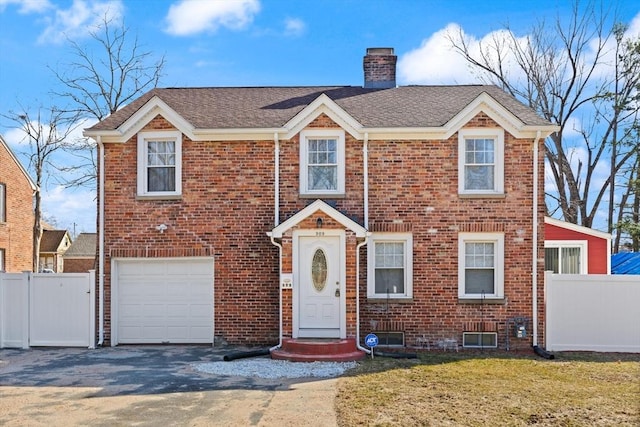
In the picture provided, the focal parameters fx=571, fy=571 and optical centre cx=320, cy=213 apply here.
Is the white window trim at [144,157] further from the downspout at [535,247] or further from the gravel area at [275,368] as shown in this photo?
the downspout at [535,247]

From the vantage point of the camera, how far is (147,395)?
28.7ft

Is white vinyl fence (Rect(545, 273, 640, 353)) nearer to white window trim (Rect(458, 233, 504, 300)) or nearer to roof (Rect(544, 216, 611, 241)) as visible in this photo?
white window trim (Rect(458, 233, 504, 300))

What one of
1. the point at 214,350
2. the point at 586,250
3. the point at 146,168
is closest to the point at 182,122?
the point at 146,168

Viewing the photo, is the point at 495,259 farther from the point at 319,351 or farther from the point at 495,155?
the point at 319,351

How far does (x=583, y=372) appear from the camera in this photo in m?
10.6

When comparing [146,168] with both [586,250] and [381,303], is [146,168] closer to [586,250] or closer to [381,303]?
[381,303]

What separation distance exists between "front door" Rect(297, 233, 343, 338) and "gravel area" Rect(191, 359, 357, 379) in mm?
1435

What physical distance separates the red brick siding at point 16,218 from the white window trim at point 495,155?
846 inches

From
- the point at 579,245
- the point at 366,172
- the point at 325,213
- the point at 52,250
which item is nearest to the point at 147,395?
the point at 325,213

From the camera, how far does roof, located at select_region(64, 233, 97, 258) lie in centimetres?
4491

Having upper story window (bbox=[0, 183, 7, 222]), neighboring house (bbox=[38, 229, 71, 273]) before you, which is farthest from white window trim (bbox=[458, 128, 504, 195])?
neighboring house (bbox=[38, 229, 71, 273])

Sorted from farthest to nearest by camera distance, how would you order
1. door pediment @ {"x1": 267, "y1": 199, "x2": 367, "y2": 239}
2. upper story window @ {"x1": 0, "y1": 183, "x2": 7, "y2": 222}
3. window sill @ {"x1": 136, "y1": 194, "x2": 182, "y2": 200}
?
upper story window @ {"x1": 0, "y1": 183, "x2": 7, "y2": 222}, window sill @ {"x1": 136, "y1": 194, "x2": 182, "y2": 200}, door pediment @ {"x1": 267, "y1": 199, "x2": 367, "y2": 239}

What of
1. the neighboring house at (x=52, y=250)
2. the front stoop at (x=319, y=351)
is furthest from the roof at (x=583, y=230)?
the neighboring house at (x=52, y=250)

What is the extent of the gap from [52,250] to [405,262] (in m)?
38.3
